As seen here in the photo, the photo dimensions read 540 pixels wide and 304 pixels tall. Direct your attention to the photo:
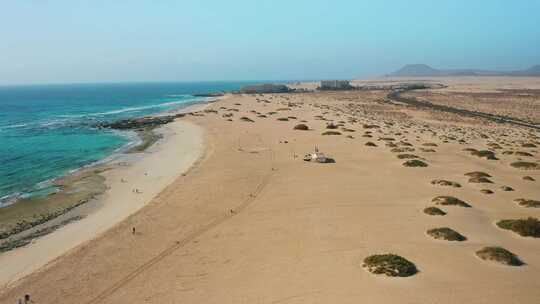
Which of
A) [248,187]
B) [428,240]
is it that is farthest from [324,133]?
[428,240]

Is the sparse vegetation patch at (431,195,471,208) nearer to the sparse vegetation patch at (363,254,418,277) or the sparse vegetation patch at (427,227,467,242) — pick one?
the sparse vegetation patch at (427,227,467,242)

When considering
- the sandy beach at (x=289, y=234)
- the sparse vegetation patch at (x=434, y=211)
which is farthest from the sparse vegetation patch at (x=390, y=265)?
the sparse vegetation patch at (x=434, y=211)

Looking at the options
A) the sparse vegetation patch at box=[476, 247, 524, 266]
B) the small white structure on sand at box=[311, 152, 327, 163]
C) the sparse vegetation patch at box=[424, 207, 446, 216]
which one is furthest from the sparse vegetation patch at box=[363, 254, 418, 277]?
the small white structure on sand at box=[311, 152, 327, 163]

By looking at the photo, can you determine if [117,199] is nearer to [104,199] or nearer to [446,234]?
[104,199]

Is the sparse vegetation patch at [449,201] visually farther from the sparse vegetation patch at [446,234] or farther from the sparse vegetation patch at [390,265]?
the sparse vegetation patch at [390,265]

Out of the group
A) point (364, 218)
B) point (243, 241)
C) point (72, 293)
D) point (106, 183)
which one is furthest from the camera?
point (106, 183)

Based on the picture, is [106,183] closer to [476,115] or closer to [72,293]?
[72,293]
